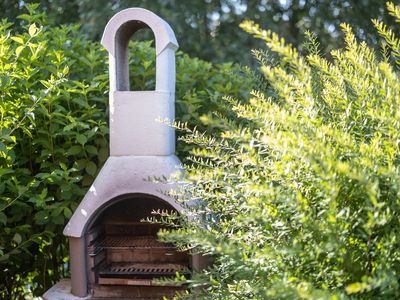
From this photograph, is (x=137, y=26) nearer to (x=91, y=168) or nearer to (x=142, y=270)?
(x=91, y=168)

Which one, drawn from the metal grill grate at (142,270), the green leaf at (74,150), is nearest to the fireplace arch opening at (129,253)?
the metal grill grate at (142,270)

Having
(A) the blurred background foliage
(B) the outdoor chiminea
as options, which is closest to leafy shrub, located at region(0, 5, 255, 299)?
(B) the outdoor chiminea

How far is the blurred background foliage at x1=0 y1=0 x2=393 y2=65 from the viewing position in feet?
22.4

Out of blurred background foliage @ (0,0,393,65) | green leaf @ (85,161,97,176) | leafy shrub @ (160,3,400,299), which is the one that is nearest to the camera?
leafy shrub @ (160,3,400,299)

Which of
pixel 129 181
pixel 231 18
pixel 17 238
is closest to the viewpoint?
pixel 129 181

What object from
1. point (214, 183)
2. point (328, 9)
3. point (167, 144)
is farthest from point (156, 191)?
point (328, 9)

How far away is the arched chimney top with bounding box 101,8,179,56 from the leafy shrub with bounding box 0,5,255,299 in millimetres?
260

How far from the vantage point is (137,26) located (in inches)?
103

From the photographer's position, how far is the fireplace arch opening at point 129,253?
2.50 metres

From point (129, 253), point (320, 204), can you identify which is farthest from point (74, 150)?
point (320, 204)

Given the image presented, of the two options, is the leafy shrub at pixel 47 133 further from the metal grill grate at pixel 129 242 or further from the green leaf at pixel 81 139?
the metal grill grate at pixel 129 242

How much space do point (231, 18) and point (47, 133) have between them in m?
5.25

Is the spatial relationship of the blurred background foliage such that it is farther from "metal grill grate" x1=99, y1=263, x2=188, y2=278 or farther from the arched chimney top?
"metal grill grate" x1=99, y1=263, x2=188, y2=278

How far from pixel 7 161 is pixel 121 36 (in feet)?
2.70
